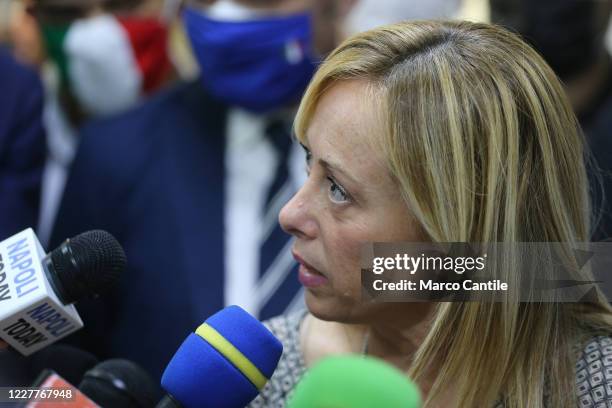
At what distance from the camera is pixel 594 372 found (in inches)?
68.9

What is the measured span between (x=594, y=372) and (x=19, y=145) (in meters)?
2.15

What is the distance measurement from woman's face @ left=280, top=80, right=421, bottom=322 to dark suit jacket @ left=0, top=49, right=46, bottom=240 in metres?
1.59

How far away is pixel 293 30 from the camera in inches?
120

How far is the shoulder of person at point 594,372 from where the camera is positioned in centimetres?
172

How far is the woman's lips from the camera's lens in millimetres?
1760

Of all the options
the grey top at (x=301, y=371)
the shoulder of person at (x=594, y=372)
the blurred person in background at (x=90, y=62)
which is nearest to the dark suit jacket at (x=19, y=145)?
the blurred person in background at (x=90, y=62)

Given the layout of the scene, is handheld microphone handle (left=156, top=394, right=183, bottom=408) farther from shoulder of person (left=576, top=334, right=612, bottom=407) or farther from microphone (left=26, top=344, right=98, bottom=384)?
shoulder of person (left=576, top=334, right=612, bottom=407)

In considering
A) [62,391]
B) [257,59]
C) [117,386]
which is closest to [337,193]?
[117,386]

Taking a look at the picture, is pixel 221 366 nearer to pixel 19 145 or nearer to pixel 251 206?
pixel 251 206

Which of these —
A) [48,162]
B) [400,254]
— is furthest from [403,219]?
[48,162]

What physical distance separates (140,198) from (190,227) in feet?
0.63

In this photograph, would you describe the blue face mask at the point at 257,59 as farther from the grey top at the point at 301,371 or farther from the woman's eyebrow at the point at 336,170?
the woman's eyebrow at the point at 336,170

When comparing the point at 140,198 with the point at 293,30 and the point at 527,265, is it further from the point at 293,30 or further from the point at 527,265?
the point at 527,265

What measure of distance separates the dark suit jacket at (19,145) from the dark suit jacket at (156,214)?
204 mm
